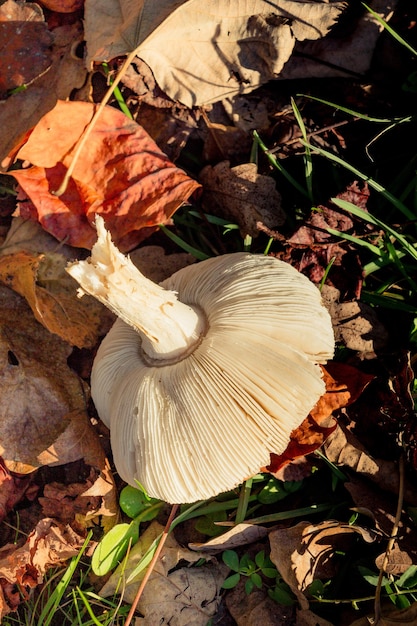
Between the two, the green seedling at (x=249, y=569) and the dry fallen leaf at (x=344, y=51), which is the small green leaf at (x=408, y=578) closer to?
the green seedling at (x=249, y=569)

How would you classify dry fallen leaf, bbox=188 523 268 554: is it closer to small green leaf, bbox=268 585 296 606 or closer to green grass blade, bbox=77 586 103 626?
small green leaf, bbox=268 585 296 606

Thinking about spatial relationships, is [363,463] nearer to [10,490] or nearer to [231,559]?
[231,559]

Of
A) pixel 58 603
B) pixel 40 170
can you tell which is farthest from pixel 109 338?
pixel 58 603

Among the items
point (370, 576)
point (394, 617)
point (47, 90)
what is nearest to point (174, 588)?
point (370, 576)

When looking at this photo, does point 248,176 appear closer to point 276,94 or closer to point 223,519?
point 276,94

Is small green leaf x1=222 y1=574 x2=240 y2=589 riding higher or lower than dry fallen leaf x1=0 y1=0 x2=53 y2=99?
lower

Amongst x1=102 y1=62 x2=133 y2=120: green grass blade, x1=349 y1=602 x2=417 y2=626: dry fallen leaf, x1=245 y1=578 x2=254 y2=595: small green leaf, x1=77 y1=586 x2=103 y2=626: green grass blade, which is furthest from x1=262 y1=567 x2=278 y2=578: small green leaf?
x1=102 y1=62 x2=133 y2=120: green grass blade

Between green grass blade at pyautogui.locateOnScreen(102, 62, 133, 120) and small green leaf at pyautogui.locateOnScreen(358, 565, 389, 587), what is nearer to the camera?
small green leaf at pyautogui.locateOnScreen(358, 565, 389, 587)

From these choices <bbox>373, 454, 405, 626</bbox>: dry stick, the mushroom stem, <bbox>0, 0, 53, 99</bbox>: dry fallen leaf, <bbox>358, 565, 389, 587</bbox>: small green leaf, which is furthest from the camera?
<bbox>0, 0, 53, 99</bbox>: dry fallen leaf
